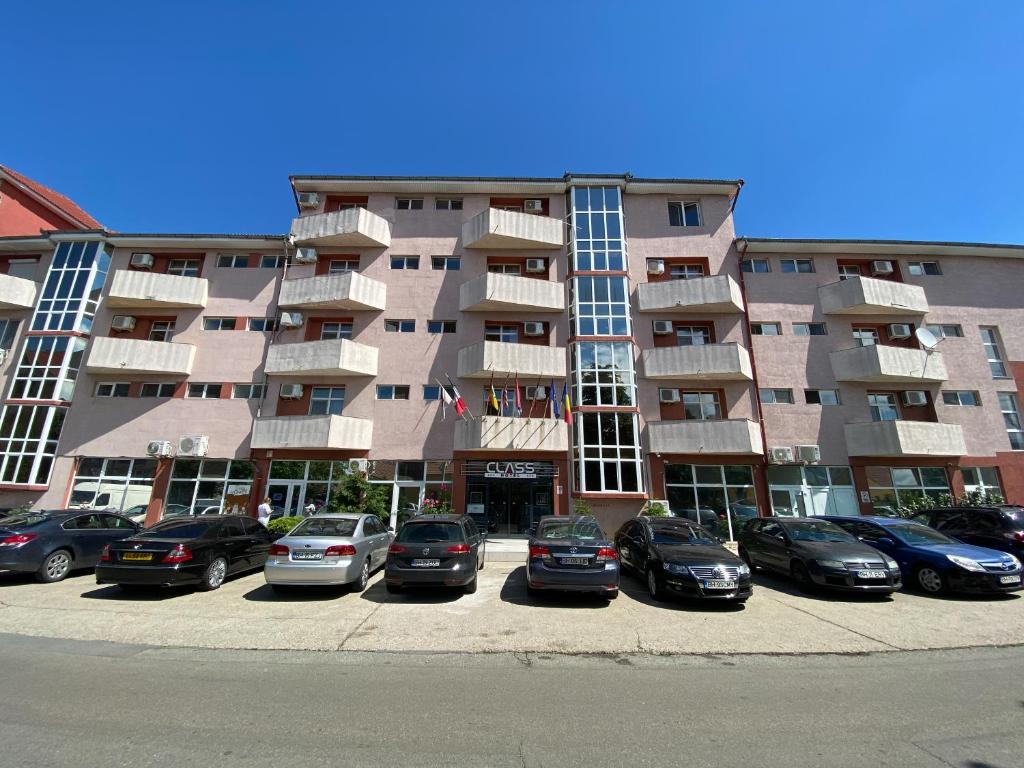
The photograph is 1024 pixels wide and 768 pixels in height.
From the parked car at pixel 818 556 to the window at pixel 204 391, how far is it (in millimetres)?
23236

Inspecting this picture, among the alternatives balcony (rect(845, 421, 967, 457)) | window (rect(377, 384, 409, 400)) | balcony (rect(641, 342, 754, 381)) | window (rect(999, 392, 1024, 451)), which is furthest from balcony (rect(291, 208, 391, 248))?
window (rect(999, 392, 1024, 451))

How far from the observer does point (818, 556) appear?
988 centimetres

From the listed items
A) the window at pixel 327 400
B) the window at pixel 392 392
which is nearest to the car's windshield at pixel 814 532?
the window at pixel 392 392

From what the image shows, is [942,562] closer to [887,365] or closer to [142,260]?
[887,365]

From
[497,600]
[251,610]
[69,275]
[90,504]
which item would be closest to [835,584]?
[497,600]

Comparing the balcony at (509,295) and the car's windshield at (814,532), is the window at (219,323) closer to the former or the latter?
the balcony at (509,295)

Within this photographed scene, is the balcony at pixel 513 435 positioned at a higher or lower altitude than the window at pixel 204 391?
lower

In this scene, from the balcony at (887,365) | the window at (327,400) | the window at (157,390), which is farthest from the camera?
the window at (157,390)

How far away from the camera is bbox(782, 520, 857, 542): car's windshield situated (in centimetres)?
1075

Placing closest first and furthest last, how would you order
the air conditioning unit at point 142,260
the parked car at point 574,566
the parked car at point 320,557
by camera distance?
the parked car at point 574,566 → the parked car at point 320,557 → the air conditioning unit at point 142,260

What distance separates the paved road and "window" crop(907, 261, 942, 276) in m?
24.6

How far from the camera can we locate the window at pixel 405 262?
76.7 feet

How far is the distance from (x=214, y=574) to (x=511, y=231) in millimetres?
18639

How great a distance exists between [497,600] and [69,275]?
91.3ft
